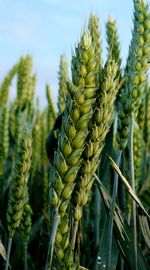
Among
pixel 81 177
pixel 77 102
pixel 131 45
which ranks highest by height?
pixel 131 45

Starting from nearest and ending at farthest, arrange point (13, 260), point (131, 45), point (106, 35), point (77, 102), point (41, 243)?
point (77, 102) → point (131, 45) → point (106, 35) → point (13, 260) → point (41, 243)

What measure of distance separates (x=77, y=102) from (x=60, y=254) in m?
0.23

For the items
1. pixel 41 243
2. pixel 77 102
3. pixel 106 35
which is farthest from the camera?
pixel 41 243

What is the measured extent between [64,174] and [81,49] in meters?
0.19

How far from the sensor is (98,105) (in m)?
0.82

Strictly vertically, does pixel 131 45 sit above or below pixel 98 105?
above

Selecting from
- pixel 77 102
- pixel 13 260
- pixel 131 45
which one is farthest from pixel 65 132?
pixel 13 260

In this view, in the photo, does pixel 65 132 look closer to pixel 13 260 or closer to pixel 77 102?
pixel 77 102

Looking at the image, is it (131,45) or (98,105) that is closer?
(98,105)

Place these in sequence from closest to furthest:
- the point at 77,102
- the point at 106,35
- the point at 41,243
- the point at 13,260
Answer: the point at 77,102 → the point at 106,35 → the point at 13,260 → the point at 41,243

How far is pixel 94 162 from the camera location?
817mm

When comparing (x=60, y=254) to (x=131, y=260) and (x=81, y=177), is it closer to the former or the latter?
(x=81, y=177)

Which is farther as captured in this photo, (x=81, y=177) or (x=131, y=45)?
(x=131, y=45)

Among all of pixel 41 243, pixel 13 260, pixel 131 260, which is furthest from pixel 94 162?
pixel 41 243
